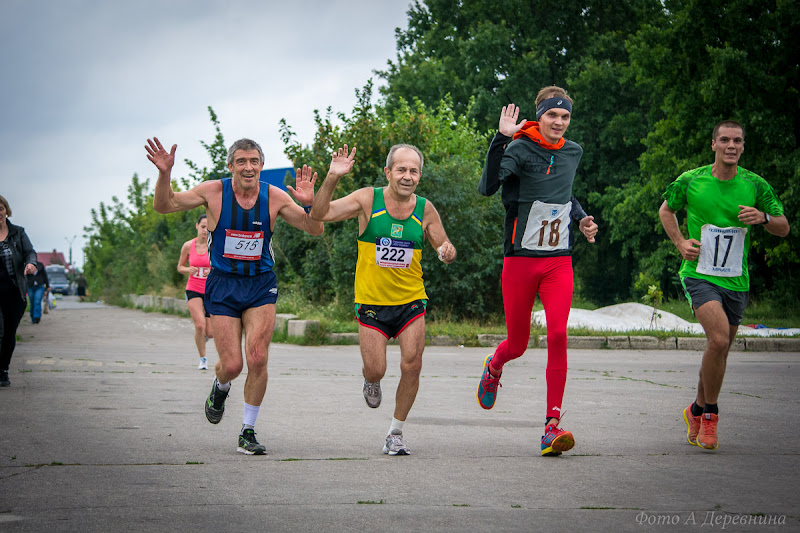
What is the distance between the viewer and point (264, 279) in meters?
6.56

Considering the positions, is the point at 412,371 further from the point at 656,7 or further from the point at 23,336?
the point at 656,7

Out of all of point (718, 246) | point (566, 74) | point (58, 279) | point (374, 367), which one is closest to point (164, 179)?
point (374, 367)

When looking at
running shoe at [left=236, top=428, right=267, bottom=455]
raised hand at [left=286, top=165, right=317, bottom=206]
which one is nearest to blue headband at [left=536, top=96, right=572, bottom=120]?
raised hand at [left=286, top=165, right=317, bottom=206]

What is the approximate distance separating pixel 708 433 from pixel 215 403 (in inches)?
139

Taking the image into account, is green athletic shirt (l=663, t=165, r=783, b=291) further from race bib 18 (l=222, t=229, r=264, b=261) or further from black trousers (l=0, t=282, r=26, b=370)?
black trousers (l=0, t=282, r=26, b=370)

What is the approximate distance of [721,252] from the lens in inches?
262

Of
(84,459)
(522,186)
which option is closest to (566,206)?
(522,186)

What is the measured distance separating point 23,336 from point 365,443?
1577 centimetres

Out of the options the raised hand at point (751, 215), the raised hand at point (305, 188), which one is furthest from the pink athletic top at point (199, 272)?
the raised hand at point (751, 215)

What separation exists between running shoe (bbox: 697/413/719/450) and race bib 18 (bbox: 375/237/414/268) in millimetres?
2347

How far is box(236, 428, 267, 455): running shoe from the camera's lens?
239 inches

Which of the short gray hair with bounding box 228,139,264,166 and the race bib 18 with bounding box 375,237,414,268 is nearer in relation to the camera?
the race bib 18 with bounding box 375,237,414,268

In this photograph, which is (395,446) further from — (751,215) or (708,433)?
(751,215)

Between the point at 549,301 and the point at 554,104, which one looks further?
the point at 554,104
